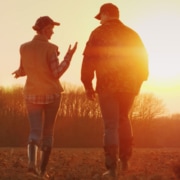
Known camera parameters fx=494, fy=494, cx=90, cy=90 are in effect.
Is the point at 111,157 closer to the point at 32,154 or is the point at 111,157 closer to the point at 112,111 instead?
the point at 112,111

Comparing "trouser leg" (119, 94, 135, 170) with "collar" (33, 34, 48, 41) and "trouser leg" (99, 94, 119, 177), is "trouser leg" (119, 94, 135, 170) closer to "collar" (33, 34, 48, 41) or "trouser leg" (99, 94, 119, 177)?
"trouser leg" (99, 94, 119, 177)

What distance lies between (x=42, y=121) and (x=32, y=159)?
58 centimetres

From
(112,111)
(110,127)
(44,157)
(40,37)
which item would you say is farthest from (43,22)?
(44,157)

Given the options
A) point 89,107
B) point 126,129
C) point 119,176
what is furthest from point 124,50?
point 89,107

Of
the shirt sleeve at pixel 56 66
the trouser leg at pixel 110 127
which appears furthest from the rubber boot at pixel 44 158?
the shirt sleeve at pixel 56 66

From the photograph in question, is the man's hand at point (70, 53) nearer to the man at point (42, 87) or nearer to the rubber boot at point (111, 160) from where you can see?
the man at point (42, 87)

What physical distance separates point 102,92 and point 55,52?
91cm

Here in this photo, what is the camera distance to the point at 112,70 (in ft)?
22.3

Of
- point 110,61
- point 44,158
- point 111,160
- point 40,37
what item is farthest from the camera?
point 40,37

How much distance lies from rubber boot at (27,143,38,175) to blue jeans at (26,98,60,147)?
0.07 m

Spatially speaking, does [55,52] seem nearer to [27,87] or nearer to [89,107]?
[27,87]

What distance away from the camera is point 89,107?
213ft

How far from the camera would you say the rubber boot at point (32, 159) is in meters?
6.48

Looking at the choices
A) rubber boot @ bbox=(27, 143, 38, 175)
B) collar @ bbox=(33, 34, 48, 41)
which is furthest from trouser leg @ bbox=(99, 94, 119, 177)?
collar @ bbox=(33, 34, 48, 41)
